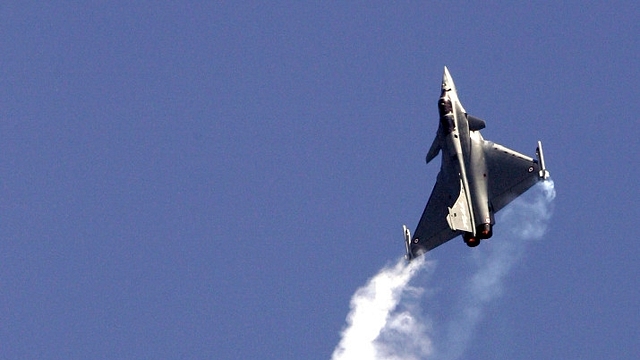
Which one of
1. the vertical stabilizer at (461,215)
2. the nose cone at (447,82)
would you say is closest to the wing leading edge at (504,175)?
the vertical stabilizer at (461,215)

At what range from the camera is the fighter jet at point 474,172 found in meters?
178

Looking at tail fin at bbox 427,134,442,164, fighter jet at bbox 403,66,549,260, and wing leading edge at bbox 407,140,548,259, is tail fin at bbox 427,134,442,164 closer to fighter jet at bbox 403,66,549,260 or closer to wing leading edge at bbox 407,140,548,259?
fighter jet at bbox 403,66,549,260

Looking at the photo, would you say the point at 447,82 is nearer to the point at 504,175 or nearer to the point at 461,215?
the point at 504,175

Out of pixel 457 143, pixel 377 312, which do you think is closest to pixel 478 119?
pixel 457 143

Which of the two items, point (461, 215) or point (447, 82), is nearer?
point (461, 215)

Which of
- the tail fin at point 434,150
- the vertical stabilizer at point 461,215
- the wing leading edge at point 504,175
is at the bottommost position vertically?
the vertical stabilizer at point 461,215

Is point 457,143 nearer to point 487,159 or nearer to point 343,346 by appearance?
point 487,159

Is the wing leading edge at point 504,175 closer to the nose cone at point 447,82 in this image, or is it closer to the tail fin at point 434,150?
the tail fin at point 434,150

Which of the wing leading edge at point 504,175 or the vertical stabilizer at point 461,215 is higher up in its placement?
the wing leading edge at point 504,175

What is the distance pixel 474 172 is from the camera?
180000 mm

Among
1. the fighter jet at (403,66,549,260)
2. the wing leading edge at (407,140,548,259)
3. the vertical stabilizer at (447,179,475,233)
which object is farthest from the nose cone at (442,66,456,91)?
the vertical stabilizer at (447,179,475,233)

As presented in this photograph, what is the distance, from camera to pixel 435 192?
184 metres

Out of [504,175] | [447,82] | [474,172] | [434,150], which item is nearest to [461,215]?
[474,172]

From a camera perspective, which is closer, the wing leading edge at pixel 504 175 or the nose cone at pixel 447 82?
the wing leading edge at pixel 504 175
